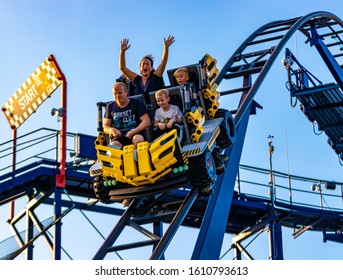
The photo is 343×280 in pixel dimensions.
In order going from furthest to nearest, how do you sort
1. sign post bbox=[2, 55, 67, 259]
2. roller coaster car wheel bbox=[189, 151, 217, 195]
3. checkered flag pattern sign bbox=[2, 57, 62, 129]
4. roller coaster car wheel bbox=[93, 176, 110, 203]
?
1. checkered flag pattern sign bbox=[2, 57, 62, 129]
2. sign post bbox=[2, 55, 67, 259]
3. roller coaster car wheel bbox=[93, 176, 110, 203]
4. roller coaster car wheel bbox=[189, 151, 217, 195]

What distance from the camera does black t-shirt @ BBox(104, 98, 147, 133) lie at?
8164mm

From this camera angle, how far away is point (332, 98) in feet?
50.8

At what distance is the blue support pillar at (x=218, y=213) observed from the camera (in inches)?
318

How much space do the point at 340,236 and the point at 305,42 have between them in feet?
12.1

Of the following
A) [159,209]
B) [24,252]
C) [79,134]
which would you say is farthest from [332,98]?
[159,209]

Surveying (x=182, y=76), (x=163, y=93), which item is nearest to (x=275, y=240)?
(x=182, y=76)

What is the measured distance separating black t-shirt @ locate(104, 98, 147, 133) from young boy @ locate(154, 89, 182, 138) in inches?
5.7

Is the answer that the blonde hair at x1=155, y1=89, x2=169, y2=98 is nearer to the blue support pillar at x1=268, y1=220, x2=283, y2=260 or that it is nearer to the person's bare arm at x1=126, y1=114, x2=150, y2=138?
the person's bare arm at x1=126, y1=114, x2=150, y2=138

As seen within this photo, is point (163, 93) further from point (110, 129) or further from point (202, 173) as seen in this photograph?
point (202, 173)

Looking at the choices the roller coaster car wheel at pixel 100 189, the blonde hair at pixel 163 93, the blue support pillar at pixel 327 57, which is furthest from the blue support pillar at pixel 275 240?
the blonde hair at pixel 163 93

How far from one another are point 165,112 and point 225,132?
0.75 meters

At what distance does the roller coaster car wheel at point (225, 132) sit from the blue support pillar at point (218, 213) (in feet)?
1.22

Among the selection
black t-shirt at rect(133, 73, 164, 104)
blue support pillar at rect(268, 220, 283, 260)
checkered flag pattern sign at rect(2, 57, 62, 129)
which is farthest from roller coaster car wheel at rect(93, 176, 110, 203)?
blue support pillar at rect(268, 220, 283, 260)

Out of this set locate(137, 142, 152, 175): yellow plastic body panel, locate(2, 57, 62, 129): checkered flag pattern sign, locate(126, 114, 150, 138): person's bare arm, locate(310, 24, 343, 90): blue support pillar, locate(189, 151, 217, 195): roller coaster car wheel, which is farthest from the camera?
locate(310, 24, 343, 90): blue support pillar
